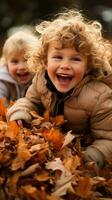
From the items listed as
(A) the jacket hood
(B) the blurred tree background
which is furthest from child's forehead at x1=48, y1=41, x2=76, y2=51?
(B) the blurred tree background

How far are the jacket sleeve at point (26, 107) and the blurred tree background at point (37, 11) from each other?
317 inches

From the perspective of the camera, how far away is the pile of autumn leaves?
2.76m

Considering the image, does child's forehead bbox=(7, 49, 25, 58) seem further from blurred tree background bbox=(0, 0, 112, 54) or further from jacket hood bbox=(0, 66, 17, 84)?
blurred tree background bbox=(0, 0, 112, 54)

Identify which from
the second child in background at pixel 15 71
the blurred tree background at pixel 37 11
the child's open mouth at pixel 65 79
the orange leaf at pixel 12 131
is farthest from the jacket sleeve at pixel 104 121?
the blurred tree background at pixel 37 11

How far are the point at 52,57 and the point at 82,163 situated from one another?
726 millimetres

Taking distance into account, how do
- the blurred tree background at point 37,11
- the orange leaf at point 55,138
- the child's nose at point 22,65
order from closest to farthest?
1. the orange leaf at point 55,138
2. the child's nose at point 22,65
3. the blurred tree background at point 37,11

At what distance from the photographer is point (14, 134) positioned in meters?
3.04

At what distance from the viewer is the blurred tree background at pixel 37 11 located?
11.9m

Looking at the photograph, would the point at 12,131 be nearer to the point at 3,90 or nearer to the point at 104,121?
the point at 104,121

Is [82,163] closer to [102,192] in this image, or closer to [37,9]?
[102,192]

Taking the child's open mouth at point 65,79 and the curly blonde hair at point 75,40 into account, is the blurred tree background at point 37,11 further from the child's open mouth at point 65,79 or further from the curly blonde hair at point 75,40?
the child's open mouth at point 65,79

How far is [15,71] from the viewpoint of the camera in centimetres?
456

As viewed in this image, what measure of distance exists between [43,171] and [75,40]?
94cm

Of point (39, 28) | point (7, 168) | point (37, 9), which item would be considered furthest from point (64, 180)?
point (37, 9)
